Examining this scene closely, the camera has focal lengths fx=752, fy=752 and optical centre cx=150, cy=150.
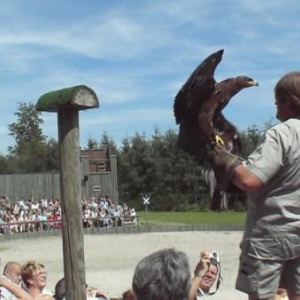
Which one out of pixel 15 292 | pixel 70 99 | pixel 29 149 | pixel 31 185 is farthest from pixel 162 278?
pixel 29 149

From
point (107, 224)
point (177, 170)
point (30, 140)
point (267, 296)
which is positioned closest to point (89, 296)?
point (267, 296)

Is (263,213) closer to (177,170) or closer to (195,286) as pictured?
(195,286)

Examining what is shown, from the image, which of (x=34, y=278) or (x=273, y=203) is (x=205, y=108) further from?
(x=34, y=278)

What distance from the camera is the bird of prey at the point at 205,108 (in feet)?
12.0

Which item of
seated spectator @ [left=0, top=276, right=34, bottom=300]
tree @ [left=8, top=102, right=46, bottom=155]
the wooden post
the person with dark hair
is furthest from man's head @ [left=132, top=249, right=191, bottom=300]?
tree @ [left=8, top=102, right=46, bottom=155]

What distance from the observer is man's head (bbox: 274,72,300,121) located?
2934 mm

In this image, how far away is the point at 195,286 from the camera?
3660 mm

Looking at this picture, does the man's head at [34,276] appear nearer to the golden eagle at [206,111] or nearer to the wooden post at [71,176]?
the wooden post at [71,176]

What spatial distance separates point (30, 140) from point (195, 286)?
72.1 meters

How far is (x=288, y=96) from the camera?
2.96 metres

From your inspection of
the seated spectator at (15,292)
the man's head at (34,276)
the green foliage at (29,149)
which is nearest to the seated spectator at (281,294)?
the seated spectator at (15,292)

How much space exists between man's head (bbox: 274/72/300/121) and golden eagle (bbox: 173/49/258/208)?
16.5 inches

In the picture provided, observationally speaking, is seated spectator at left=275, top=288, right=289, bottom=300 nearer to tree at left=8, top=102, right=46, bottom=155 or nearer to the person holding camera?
the person holding camera

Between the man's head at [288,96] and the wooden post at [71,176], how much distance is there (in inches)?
52.2
